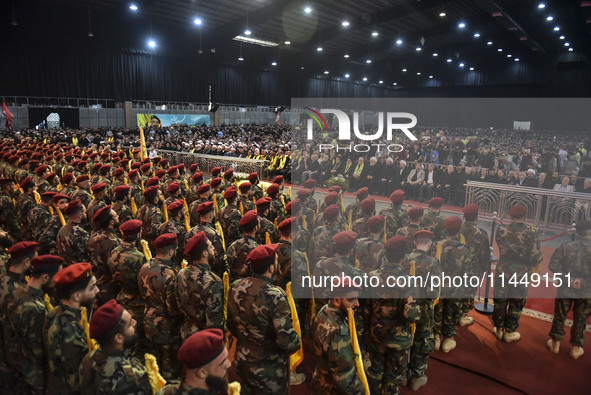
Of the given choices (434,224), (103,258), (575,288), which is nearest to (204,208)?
(103,258)

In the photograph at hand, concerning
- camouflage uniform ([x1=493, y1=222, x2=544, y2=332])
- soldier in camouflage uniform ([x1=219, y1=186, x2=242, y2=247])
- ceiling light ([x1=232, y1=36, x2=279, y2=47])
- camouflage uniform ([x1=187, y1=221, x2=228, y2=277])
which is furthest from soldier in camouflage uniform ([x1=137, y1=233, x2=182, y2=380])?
ceiling light ([x1=232, y1=36, x2=279, y2=47])

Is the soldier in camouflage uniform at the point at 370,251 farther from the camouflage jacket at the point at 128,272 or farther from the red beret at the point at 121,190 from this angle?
the red beret at the point at 121,190

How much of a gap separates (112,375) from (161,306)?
136 centimetres

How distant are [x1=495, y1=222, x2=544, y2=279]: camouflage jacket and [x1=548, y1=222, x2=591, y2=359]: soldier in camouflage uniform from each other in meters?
0.20

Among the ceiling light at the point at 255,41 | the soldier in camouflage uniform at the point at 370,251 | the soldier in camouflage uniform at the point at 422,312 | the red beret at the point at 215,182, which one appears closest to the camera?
the soldier in camouflage uniform at the point at 422,312

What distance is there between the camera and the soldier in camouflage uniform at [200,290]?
9.70 ft

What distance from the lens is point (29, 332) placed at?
270cm

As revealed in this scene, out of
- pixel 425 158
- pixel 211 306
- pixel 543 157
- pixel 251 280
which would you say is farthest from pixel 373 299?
pixel 543 157

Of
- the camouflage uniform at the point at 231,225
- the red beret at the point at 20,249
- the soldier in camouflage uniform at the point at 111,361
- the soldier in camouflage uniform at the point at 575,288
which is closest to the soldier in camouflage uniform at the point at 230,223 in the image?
the camouflage uniform at the point at 231,225

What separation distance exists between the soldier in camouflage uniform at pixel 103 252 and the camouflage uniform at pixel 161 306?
69 centimetres

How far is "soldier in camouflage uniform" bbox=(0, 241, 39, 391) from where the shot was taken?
113 inches

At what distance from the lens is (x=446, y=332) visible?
4203 millimetres

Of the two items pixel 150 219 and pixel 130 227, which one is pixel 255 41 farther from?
pixel 130 227

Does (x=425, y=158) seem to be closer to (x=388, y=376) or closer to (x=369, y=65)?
(x=388, y=376)
